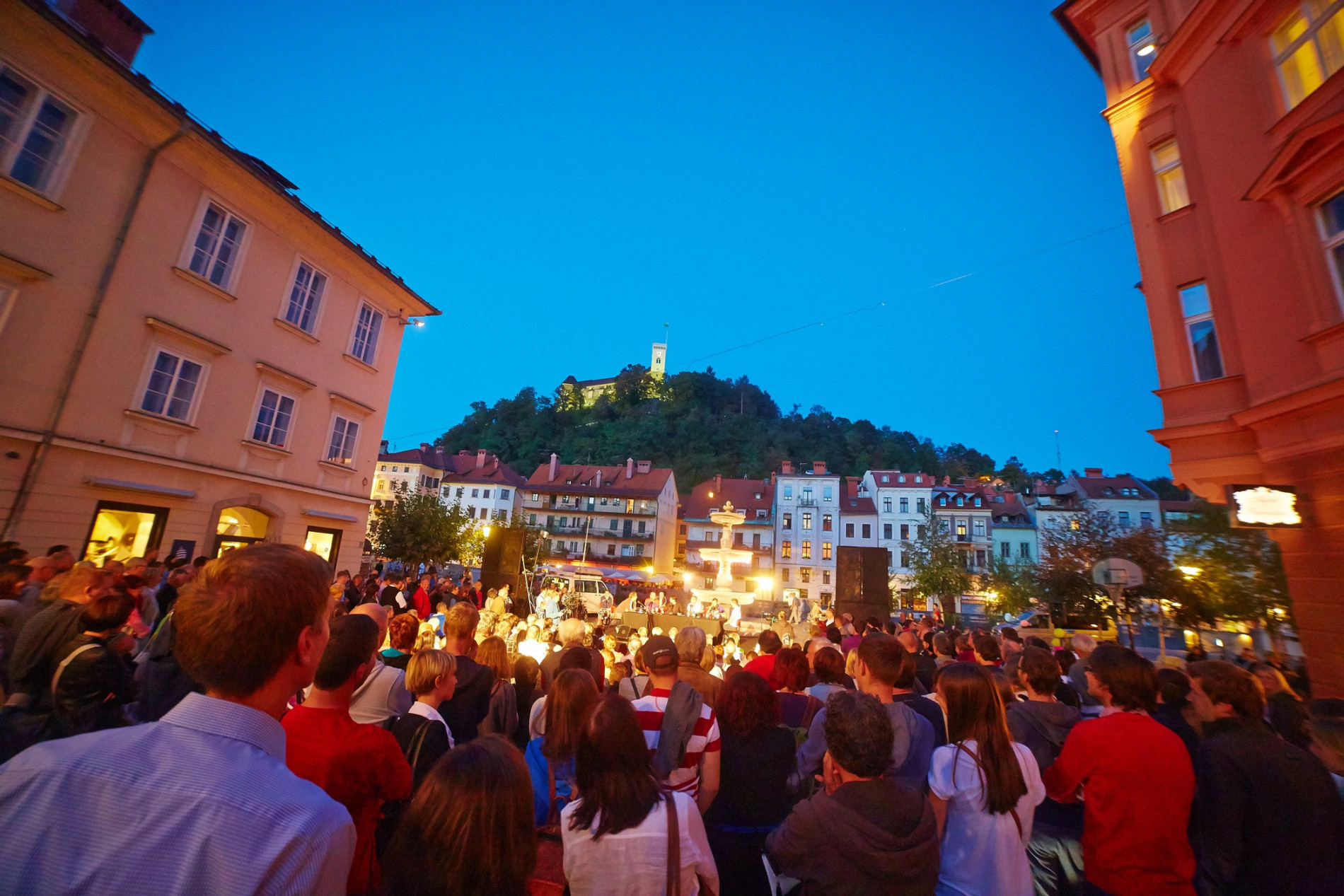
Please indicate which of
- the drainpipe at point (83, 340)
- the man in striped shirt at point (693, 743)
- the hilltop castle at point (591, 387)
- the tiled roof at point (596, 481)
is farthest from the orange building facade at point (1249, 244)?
the hilltop castle at point (591, 387)

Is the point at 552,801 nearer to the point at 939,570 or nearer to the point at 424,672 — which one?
the point at 424,672

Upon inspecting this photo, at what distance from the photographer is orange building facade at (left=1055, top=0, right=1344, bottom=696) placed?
7727mm

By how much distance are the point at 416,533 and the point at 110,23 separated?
18.6m

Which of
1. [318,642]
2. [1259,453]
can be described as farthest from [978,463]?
[318,642]

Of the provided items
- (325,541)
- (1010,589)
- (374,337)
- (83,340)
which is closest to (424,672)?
(83,340)

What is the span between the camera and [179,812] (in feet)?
3.73

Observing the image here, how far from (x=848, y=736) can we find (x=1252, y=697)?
283 cm

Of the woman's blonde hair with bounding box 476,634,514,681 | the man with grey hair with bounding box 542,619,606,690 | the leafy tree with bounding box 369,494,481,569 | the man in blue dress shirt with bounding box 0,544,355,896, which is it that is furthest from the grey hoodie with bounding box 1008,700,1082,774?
the leafy tree with bounding box 369,494,481,569

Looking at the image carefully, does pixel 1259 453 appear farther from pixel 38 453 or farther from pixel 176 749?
pixel 38 453

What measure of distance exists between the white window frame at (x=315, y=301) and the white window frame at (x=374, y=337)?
1050 mm

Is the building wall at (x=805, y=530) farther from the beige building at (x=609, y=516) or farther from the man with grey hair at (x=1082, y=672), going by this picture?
the man with grey hair at (x=1082, y=672)

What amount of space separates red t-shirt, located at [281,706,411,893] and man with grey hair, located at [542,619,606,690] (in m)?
1.34

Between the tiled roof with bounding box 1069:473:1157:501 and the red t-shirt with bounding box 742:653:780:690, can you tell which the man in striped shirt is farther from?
the tiled roof with bounding box 1069:473:1157:501

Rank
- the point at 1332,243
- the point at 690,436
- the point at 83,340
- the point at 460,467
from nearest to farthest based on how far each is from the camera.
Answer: the point at 1332,243 → the point at 83,340 → the point at 460,467 → the point at 690,436
